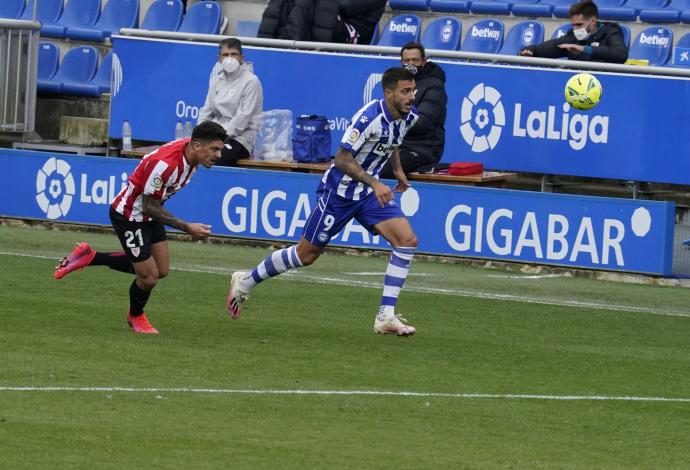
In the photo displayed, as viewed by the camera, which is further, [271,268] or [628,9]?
[628,9]

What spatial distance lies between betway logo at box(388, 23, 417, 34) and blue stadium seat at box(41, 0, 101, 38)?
489 centimetres

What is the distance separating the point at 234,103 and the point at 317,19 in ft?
8.27

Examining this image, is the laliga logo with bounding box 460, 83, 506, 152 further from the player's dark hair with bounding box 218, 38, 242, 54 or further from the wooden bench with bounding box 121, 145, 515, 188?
the player's dark hair with bounding box 218, 38, 242, 54

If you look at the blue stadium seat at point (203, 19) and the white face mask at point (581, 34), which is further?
the blue stadium seat at point (203, 19)

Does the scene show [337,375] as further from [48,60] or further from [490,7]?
[48,60]

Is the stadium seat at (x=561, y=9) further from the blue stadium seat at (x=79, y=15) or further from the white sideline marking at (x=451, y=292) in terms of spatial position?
the blue stadium seat at (x=79, y=15)

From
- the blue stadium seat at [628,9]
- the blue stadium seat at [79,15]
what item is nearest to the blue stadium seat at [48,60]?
the blue stadium seat at [79,15]

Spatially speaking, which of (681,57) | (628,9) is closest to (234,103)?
(681,57)

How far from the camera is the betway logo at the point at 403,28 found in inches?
829

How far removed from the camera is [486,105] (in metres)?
17.5

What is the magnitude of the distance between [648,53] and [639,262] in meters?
4.78

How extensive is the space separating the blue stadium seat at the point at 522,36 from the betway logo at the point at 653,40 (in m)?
1.29

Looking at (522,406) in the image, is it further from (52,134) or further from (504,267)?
(52,134)

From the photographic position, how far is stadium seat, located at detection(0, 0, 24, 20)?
23953 mm
